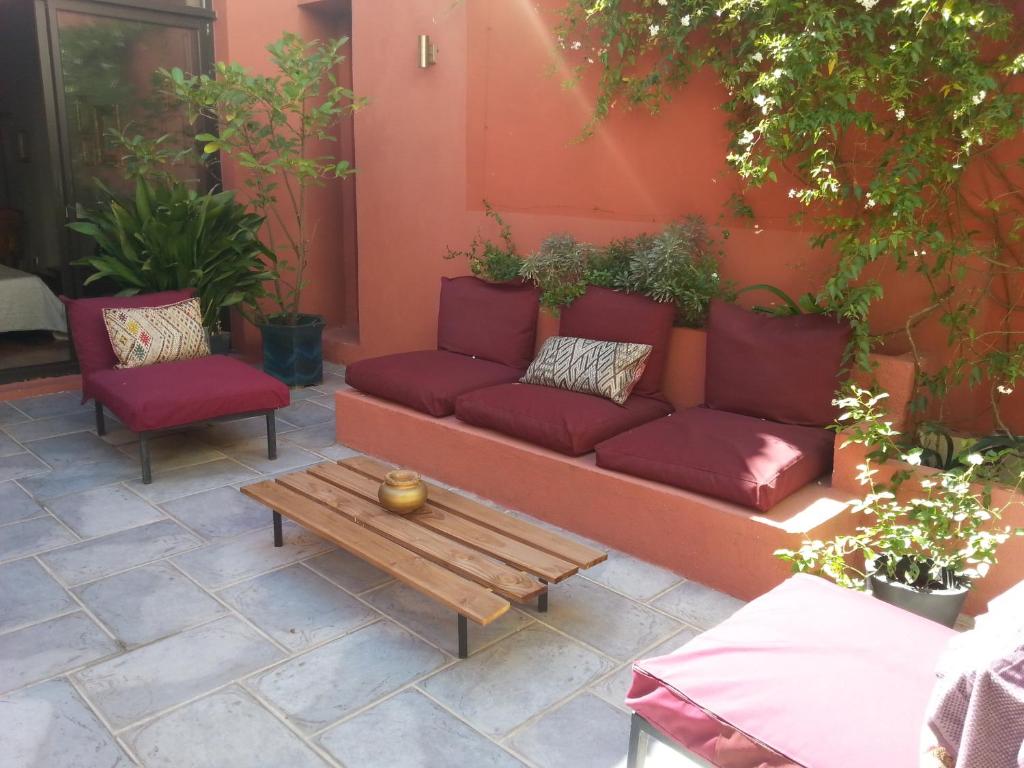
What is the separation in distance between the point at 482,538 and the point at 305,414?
274 centimetres

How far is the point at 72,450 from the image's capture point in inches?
180

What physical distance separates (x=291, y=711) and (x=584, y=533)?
152 cm

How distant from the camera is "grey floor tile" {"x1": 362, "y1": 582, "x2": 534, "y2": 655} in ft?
9.17

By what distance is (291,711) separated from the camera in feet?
7.91

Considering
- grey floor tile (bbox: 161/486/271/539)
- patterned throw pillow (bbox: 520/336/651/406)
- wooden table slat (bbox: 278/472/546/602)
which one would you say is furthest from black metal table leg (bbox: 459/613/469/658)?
patterned throw pillow (bbox: 520/336/651/406)

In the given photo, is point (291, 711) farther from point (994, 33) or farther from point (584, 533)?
point (994, 33)

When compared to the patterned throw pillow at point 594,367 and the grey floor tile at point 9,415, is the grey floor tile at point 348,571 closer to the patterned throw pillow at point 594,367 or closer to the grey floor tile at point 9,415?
the patterned throw pillow at point 594,367

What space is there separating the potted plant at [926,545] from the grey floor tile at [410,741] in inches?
41.8

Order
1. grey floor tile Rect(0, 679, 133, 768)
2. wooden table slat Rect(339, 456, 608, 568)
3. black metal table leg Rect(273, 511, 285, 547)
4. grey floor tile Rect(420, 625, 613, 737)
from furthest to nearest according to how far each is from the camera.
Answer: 1. black metal table leg Rect(273, 511, 285, 547)
2. wooden table slat Rect(339, 456, 608, 568)
3. grey floor tile Rect(420, 625, 613, 737)
4. grey floor tile Rect(0, 679, 133, 768)

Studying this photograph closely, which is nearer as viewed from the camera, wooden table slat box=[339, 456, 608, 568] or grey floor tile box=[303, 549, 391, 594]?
wooden table slat box=[339, 456, 608, 568]

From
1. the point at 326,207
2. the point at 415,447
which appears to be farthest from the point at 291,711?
the point at 326,207

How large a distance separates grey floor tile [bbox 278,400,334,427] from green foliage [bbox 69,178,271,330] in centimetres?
83

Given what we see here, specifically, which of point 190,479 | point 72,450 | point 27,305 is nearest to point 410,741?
point 190,479

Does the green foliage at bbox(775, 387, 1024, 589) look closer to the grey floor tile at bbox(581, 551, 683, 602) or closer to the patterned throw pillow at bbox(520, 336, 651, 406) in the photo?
the grey floor tile at bbox(581, 551, 683, 602)
